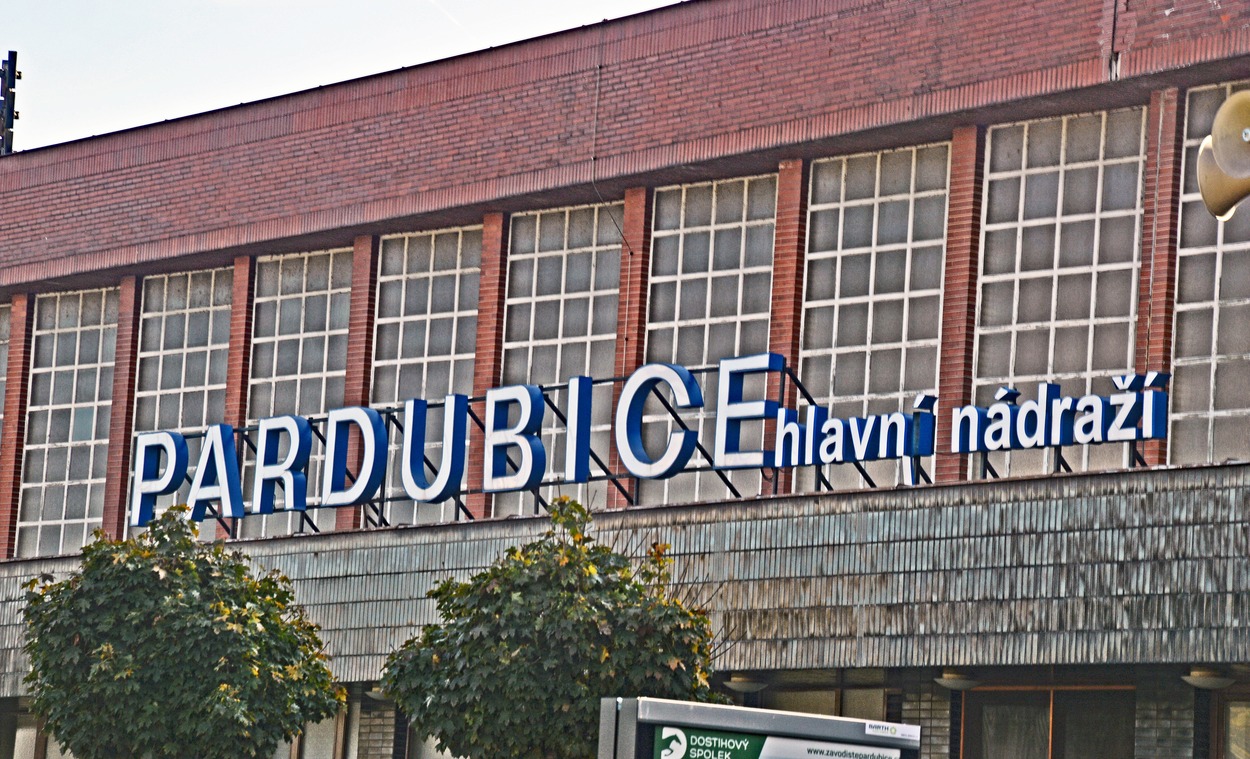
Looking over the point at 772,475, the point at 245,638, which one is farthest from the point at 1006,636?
the point at 245,638

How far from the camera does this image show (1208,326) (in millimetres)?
24266

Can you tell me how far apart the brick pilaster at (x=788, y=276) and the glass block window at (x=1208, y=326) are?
198 inches

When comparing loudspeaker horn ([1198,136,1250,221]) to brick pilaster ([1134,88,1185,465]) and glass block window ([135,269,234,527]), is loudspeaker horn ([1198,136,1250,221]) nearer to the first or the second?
brick pilaster ([1134,88,1185,465])

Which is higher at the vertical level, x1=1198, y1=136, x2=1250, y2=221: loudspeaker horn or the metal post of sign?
x1=1198, y1=136, x2=1250, y2=221: loudspeaker horn

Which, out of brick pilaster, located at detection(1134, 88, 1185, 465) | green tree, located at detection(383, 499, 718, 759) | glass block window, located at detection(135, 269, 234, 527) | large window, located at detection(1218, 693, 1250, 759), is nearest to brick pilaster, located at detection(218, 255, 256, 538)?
glass block window, located at detection(135, 269, 234, 527)

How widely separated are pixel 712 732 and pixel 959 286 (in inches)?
449

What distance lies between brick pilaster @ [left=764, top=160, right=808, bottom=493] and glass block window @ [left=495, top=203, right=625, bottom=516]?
8.82 feet

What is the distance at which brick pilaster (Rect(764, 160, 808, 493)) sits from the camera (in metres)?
27.8

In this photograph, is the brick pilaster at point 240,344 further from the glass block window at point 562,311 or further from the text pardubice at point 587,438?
the glass block window at point 562,311

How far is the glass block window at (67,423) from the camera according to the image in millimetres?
36031

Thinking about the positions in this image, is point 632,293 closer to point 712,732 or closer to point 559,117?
point 559,117

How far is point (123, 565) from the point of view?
24.8 meters

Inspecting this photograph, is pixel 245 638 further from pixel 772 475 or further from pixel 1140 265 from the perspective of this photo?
pixel 1140 265

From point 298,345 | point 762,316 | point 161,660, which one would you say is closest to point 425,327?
point 298,345
